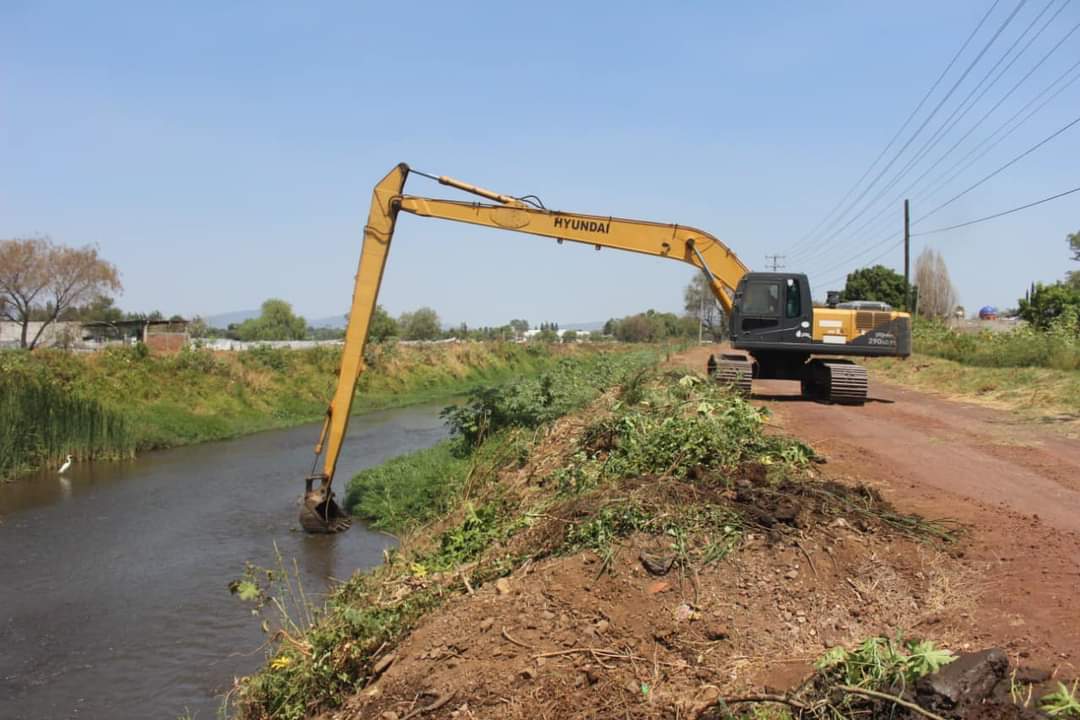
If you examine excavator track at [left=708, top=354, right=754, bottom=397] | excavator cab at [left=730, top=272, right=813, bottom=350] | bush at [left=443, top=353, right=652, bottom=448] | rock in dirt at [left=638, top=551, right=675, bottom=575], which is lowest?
rock in dirt at [left=638, top=551, right=675, bottom=575]

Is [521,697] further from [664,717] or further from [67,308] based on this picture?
[67,308]

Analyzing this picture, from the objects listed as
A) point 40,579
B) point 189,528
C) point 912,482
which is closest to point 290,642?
point 912,482

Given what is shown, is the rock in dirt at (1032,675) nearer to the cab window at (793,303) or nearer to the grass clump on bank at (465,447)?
the grass clump on bank at (465,447)

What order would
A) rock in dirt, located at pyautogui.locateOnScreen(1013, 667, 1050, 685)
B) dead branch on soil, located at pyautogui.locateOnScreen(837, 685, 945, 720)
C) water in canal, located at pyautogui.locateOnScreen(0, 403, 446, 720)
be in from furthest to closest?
water in canal, located at pyautogui.locateOnScreen(0, 403, 446, 720), rock in dirt, located at pyautogui.locateOnScreen(1013, 667, 1050, 685), dead branch on soil, located at pyautogui.locateOnScreen(837, 685, 945, 720)

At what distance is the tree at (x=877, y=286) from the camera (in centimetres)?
5761

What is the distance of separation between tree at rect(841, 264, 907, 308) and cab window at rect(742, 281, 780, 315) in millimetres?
45473

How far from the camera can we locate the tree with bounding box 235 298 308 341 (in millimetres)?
99625

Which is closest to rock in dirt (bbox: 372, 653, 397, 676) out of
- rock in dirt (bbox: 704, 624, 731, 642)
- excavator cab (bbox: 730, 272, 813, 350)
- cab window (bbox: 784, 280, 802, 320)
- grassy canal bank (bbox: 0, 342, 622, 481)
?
rock in dirt (bbox: 704, 624, 731, 642)

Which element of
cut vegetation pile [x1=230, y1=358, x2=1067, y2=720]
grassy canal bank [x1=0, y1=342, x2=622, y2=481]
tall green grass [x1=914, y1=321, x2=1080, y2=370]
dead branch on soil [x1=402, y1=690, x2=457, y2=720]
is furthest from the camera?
tall green grass [x1=914, y1=321, x2=1080, y2=370]

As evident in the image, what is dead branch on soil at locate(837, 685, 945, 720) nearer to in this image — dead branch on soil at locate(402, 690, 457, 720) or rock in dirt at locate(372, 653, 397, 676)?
dead branch on soil at locate(402, 690, 457, 720)

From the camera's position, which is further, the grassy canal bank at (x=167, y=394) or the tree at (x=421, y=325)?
the tree at (x=421, y=325)

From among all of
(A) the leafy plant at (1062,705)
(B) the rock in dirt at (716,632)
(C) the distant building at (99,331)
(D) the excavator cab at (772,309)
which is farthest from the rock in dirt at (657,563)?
(C) the distant building at (99,331)

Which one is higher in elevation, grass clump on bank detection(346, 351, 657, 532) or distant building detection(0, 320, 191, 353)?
distant building detection(0, 320, 191, 353)

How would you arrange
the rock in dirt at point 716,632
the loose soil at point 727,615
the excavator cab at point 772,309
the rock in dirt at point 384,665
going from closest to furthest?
the loose soil at point 727,615 < the rock in dirt at point 716,632 < the rock in dirt at point 384,665 < the excavator cab at point 772,309
